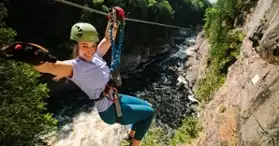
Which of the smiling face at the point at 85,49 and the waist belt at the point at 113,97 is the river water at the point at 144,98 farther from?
the smiling face at the point at 85,49

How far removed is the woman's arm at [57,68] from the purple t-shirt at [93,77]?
5.2 inches

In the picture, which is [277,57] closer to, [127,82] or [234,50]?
[234,50]

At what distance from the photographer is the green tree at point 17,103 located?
44.2 ft

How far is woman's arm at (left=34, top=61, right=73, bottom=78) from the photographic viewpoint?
3.61m

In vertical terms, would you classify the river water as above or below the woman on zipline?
below

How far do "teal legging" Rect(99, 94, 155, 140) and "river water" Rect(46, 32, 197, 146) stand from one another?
1466 centimetres

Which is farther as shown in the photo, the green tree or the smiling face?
the green tree

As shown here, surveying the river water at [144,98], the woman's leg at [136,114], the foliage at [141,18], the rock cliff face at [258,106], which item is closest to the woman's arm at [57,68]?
Result: the woman's leg at [136,114]

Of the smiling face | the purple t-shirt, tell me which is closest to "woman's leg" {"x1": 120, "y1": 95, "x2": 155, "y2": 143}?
the purple t-shirt

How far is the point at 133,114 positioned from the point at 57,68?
5.59 ft

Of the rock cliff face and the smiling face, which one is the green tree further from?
the smiling face

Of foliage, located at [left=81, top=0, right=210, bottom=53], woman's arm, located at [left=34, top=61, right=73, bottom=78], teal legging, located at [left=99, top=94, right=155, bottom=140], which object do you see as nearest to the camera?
woman's arm, located at [left=34, top=61, right=73, bottom=78]

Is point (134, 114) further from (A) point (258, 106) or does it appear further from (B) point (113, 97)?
(A) point (258, 106)

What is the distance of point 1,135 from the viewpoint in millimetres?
13242
